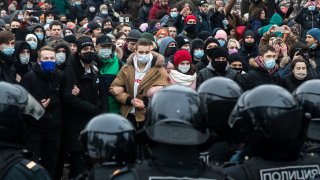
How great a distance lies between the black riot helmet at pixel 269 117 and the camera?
385 cm

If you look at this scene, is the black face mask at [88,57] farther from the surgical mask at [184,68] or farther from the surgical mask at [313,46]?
the surgical mask at [313,46]

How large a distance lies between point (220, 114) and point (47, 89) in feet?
13.8

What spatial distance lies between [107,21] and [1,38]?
5428 mm

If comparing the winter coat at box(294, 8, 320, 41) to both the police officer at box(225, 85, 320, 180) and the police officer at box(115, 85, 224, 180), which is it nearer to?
the police officer at box(225, 85, 320, 180)

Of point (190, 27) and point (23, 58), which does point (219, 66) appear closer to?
point (23, 58)

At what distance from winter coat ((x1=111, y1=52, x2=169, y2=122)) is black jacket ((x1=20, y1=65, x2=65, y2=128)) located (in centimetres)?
78

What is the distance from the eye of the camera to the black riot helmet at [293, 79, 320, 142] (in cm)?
450

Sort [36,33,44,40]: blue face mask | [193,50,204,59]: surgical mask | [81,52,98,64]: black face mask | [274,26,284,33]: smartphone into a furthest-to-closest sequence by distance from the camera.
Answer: [274,26,284,33]: smartphone, [36,33,44,40]: blue face mask, [193,50,204,59]: surgical mask, [81,52,98,64]: black face mask

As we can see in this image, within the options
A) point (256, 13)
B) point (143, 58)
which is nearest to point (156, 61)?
point (143, 58)

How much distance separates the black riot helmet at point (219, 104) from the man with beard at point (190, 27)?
30.5 feet

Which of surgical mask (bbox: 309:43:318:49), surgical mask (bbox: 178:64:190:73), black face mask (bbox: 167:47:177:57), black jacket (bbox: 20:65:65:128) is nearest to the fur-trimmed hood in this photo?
surgical mask (bbox: 178:64:190:73)

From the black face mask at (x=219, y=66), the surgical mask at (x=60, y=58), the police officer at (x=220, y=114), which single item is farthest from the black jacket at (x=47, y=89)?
the police officer at (x=220, y=114)

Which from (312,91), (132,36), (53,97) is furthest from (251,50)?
(312,91)

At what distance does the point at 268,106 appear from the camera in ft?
Answer: 12.7
